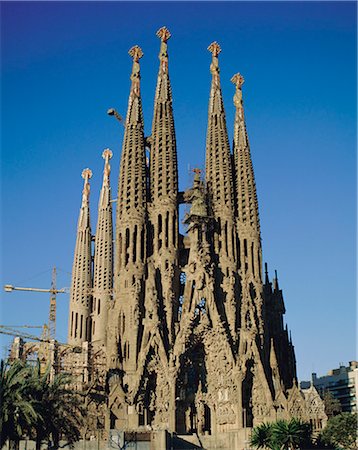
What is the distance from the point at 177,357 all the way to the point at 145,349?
2698mm

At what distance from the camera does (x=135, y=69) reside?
68438 mm

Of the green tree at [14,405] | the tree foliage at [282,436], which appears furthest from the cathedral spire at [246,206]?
the green tree at [14,405]

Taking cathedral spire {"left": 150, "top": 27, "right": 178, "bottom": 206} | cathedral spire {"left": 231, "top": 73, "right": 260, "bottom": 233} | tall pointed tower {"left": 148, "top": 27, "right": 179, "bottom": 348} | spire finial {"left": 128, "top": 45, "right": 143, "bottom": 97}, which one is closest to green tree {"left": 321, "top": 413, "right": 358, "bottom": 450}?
tall pointed tower {"left": 148, "top": 27, "right": 179, "bottom": 348}

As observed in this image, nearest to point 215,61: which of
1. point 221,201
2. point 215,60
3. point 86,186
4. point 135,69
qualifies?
point 215,60

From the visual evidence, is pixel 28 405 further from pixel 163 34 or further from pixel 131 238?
pixel 163 34

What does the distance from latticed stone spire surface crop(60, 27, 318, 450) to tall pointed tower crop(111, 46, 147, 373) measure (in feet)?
0.32

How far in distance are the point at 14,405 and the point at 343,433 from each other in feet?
98.3

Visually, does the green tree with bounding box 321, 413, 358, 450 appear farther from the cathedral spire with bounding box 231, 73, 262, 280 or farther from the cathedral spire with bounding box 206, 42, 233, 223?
the cathedral spire with bounding box 206, 42, 233, 223

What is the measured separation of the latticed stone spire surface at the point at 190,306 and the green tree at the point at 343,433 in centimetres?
374

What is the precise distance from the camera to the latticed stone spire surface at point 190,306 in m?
54.1

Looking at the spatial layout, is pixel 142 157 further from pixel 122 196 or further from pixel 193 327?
pixel 193 327

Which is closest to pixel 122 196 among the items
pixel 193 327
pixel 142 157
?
pixel 142 157

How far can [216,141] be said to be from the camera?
6725 cm

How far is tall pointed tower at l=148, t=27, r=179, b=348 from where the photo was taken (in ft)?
193
